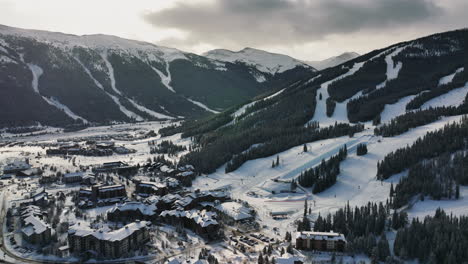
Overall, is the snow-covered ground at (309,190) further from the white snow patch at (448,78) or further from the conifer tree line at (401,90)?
the white snow patch at (448,78)

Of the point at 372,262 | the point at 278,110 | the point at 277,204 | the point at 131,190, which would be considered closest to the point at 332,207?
the point at 277,204

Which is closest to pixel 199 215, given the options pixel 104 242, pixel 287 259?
pixel 104 242

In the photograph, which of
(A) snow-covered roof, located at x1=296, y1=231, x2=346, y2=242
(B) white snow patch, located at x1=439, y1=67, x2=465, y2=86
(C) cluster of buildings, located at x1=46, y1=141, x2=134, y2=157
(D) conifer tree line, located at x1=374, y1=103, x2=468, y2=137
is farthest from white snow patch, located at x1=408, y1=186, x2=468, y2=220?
(C) cluster of buildings, located at x1=46, y1=141, x2=134, y2=157

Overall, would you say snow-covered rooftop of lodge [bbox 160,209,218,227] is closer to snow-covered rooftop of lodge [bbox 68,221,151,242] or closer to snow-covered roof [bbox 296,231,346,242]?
snow-covered rooftop of lodge [bbox 68,221,151,242]

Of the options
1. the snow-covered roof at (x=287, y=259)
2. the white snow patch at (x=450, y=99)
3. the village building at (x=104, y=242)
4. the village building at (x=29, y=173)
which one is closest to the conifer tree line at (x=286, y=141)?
the white snow patch at (x=450, y=99)

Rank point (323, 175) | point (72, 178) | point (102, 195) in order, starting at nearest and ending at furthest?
point (102, 195)
point (323, 175)
point (72, 178)

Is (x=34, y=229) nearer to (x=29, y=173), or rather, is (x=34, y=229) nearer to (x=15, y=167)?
(x=29, y=173)
